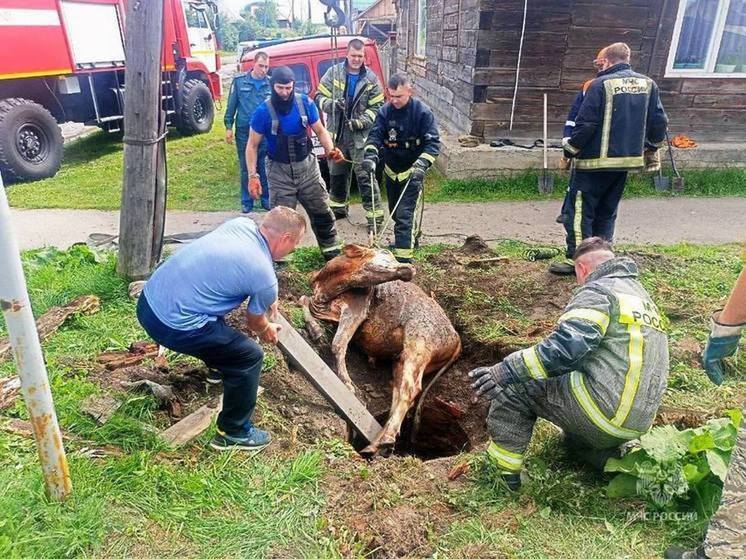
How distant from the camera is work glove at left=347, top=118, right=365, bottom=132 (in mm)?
7078

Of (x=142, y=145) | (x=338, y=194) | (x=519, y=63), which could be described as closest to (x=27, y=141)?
(x=338, y=194)

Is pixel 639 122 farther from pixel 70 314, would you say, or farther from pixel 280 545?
pixel 70 314

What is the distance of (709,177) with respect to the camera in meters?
9.03

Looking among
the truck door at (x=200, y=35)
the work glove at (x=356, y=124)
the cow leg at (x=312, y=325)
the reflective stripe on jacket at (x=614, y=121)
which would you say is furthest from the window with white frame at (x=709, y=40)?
the truck door at (x=200, y=35)

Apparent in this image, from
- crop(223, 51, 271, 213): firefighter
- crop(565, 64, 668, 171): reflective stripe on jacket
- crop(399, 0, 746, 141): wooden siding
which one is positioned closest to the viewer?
crop(565, 64, 668, 171): reflective stripe on jacket

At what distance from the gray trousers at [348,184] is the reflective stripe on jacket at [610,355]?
420 centimetres

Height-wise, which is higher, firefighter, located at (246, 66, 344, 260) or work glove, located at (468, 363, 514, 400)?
firefighter, located at (246, 66, 344, 260)

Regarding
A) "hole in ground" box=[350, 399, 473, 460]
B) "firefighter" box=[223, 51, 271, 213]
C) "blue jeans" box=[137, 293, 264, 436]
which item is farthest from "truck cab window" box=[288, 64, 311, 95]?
"blue jeans" box=[137, 293, 264, 436]

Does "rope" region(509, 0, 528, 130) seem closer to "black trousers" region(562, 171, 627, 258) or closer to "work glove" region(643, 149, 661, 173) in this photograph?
"work glove" region(643, 149, 661, 173)

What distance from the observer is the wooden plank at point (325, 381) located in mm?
3543

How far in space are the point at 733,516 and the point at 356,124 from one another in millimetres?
6077

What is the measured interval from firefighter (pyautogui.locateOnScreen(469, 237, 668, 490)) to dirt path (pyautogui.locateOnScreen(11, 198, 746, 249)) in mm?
4299

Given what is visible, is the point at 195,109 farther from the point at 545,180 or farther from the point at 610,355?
the point at 610,355

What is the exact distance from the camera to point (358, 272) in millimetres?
4352
